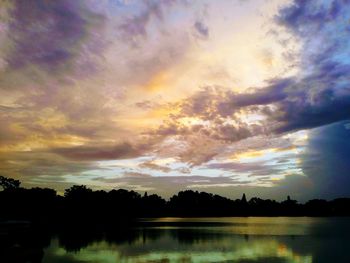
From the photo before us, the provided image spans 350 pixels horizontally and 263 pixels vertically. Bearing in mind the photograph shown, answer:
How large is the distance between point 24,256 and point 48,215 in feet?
486

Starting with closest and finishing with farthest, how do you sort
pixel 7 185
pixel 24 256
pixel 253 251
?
pixel 24 256
pixel 253 251
pixel 7 185

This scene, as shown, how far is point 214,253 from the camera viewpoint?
206 ft

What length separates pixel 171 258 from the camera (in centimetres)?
5725

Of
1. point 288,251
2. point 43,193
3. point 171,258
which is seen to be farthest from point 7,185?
point 288,251

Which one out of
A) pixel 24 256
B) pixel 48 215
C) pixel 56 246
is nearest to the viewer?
pixel 24 256

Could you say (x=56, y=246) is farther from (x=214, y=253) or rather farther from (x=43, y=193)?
(x=43, y=193)

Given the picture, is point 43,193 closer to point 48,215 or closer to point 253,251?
point 48,215

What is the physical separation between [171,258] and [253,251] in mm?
17122

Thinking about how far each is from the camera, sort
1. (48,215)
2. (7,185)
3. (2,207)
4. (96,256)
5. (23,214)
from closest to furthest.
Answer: (96,256)
(7,185)
(2,207)
(23,214)
(48,215)

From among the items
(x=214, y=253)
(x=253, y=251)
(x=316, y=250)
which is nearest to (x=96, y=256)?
(x=214, y=253)

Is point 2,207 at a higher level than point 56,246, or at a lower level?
higher

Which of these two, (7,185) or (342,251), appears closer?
(342,251)

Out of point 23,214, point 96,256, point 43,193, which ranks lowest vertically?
point 96,256

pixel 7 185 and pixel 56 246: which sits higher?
pixel 7 185
